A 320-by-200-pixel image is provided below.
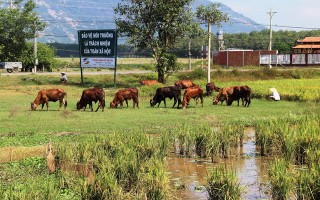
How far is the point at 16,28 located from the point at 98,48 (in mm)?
5709

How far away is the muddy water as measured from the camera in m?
10.8

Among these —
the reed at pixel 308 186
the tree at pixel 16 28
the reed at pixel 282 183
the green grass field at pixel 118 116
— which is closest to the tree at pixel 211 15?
the green grass field at pixel 118 116

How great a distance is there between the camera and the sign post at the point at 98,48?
3900 cm

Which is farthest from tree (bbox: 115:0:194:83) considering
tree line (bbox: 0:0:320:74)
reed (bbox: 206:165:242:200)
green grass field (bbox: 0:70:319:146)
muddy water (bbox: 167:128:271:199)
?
reed (bbox: 206:165:242:200)

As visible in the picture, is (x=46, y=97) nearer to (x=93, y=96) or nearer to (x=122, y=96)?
(x=93, y=96)

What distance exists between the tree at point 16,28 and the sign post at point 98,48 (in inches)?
136

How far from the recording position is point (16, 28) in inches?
1501

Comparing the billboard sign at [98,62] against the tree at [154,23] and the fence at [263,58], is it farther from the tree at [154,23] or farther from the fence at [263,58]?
the fence at [263,58]

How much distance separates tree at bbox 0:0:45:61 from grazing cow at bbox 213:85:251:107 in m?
15.9

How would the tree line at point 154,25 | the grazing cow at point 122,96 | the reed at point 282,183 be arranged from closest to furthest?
the reed at point 282,183
the grazing cow at point 122,96
the tree line at point 154,25

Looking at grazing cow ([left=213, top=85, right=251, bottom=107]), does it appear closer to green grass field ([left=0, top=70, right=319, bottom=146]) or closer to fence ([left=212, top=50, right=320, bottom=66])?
green grass field ([left=0, top=70, right=319, bottom=146])

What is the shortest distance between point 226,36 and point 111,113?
130 meters

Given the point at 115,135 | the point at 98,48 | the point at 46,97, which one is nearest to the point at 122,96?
the point at 46,97

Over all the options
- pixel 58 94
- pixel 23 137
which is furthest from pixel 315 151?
pixel 58 94
